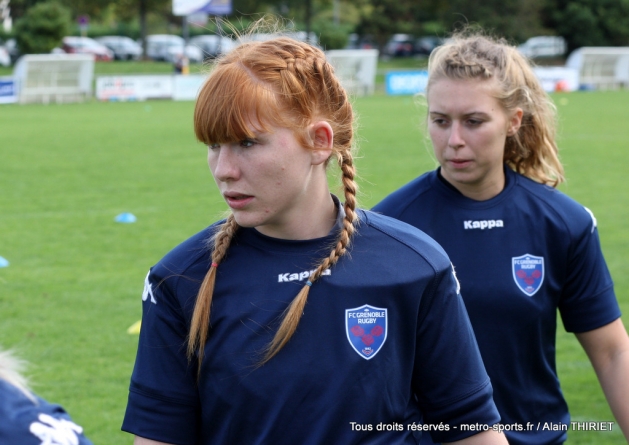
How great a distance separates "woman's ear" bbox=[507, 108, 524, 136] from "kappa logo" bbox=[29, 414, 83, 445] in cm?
239

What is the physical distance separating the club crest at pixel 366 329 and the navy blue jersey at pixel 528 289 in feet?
3.30

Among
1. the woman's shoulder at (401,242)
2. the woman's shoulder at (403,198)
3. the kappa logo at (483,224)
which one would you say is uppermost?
the woman's shoulder at (401,242)

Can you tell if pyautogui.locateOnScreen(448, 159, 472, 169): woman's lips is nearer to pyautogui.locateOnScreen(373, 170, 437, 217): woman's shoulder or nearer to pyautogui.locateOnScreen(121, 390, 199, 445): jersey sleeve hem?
pyautogui.locateOnScreen(373, 170, 437, 217): woman's shoulder

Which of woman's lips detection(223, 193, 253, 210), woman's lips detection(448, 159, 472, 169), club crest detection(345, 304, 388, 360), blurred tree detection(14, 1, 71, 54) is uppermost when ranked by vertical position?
woman's lips detection(223, 193, 253, 210)

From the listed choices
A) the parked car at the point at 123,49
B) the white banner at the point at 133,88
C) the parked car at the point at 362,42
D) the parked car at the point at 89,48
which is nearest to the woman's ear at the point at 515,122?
the white banner at the point at 133,88

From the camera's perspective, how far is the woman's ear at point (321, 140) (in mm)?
2354

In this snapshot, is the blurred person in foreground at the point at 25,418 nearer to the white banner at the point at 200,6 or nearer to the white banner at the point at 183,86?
the white banner at the point at 183,86

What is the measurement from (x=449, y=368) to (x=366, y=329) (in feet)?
0.86

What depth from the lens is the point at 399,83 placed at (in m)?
36.2

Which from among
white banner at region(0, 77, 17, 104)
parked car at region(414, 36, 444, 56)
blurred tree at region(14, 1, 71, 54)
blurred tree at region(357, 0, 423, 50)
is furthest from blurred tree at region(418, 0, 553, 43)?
white banner at region(0, 77, 17, 104)

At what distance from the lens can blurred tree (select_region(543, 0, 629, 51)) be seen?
55.5m

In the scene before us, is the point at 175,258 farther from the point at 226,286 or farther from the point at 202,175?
the point at 202,175

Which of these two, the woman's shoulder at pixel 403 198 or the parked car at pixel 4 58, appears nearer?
the woman's shoulder at pixel 403 198

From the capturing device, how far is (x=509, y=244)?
330cm
